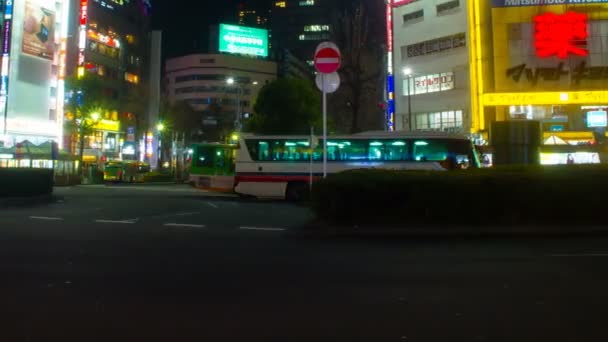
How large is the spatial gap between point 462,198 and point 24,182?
709 inches

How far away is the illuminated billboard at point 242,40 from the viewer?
92.5 meters

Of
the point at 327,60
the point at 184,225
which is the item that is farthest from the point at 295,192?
the point at 327,60

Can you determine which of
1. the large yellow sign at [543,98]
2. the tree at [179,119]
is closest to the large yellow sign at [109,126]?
the tree at [179,119]

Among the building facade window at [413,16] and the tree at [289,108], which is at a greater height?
the building facade window at [413,16]

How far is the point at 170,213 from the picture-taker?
1544 cm

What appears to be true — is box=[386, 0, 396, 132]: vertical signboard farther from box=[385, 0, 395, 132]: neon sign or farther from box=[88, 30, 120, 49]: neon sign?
box=[88, 30, 120, 49]: neon sign

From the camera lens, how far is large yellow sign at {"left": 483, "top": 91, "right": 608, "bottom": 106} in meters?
35.2

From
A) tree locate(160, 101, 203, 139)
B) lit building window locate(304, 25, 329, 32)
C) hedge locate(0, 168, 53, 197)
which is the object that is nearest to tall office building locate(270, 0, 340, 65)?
lit building window locate(304, 25, 329, 32)

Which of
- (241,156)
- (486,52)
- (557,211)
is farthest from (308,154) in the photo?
(486,52)

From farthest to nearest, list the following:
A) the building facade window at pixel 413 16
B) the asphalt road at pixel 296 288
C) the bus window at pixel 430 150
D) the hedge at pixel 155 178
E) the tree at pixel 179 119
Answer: the tree at pixel 179 119 → the hedge at pixel 155 178 → the building facade window at pixel 413 16 → the bus window at pixel 430 150 → the asphalt road at pixel 296 288

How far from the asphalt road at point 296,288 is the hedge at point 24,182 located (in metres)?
9.75

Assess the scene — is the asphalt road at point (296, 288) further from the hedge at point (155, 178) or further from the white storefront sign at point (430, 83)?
the hedge at point (155, 178)

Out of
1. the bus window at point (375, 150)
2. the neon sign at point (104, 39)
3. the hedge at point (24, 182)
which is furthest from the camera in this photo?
the neon sign at point (104, 39)

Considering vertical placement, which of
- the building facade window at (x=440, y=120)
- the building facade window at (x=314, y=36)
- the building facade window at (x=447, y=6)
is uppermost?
the building facade window at (x=314, y=36)
